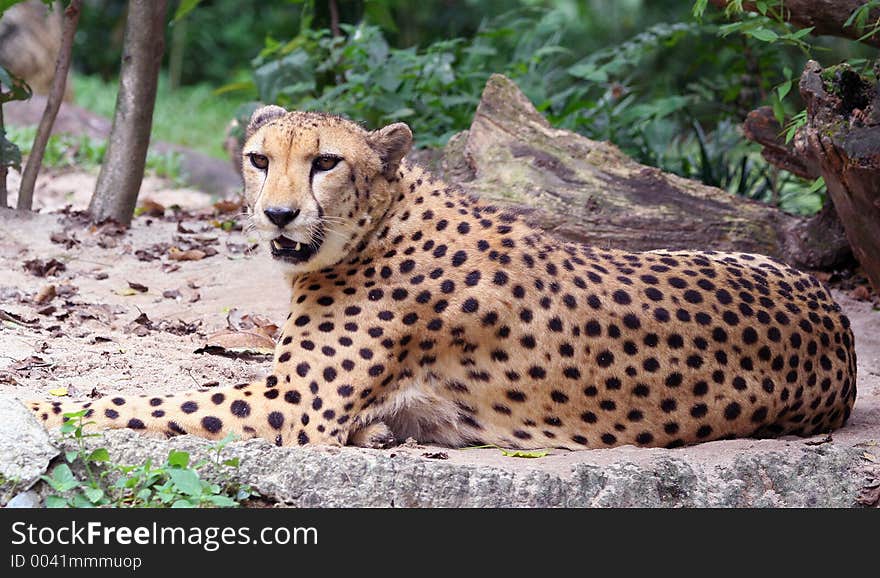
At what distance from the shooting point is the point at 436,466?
397cm

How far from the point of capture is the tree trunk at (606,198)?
7.58 m

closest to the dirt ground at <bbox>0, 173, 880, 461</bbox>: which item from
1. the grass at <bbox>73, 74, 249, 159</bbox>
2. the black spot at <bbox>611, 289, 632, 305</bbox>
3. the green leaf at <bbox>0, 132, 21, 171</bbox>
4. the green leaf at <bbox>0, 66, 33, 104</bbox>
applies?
the green leaf at <bbox>0, 132, 21, 171</bbox>

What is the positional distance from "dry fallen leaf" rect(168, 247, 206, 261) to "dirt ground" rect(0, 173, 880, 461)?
0.8 inches

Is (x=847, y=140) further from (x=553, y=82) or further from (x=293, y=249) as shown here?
(x=553, y=82)

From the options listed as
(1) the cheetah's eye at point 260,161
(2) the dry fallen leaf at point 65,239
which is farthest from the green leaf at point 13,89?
(1) the cheetah's eye at point 260,161

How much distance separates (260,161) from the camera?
4.51m

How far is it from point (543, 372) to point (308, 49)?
630cm

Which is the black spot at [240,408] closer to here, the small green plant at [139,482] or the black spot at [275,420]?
the black spot at [275,420]

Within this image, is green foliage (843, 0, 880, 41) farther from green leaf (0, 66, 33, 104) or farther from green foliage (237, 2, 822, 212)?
green leaf (0, 66, 33, 104)

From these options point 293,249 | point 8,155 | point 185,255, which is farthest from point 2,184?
point 293,249

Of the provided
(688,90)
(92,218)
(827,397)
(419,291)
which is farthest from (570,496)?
(688,90)

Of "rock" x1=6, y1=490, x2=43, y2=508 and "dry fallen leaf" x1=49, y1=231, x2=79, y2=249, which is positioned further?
"dry fallen leaf" x1=49, y1=231, x2=79, y2=249

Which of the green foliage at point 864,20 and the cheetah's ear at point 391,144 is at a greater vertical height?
the green foliage at point 864,20

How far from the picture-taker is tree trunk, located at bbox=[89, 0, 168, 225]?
8133mm
